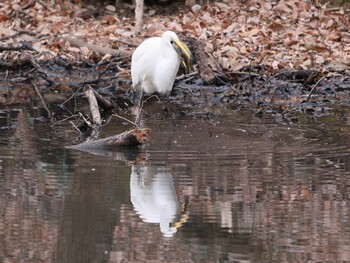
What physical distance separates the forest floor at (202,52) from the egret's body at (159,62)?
1.70 ft

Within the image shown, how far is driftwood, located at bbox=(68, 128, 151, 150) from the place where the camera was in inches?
337

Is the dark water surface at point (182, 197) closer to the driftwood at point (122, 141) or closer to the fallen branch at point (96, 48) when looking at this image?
the driftwood at point (122, 141)

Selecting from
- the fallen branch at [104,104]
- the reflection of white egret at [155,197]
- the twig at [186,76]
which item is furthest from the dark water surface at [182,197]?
the twig at [186,76]

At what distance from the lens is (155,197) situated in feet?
22.0

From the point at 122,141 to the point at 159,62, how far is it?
9.53ft

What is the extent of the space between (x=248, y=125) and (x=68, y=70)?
514cm

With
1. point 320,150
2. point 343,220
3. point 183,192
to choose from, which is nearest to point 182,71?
point 320,150

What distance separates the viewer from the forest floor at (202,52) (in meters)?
12.9

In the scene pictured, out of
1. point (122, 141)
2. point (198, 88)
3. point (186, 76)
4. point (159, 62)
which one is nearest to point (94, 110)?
point (122, 141)

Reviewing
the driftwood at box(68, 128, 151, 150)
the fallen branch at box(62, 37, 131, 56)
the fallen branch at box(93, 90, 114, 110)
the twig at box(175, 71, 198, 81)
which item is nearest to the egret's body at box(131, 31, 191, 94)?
the fallen branch at box(93, 90, 114, 110)

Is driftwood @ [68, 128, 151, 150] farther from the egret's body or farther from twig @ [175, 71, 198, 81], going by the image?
twig @ [175, 71, 198, 81]

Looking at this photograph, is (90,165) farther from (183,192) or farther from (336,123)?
(336,123)

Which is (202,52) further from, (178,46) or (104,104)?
(104,104)

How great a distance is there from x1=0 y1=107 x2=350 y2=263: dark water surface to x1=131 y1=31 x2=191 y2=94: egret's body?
1.43 m
